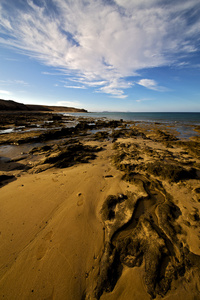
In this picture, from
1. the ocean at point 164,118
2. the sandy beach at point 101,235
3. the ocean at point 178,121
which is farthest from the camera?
the ocean at point 164,118

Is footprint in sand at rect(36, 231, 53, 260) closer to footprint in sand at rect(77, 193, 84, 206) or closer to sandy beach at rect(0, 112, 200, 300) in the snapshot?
sandy beach at rect(0, 112, 200, 300)

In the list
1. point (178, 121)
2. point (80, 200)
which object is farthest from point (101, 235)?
point (178, 121)

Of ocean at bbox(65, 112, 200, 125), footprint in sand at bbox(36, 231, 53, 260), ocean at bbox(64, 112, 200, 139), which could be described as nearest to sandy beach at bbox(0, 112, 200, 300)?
footprint in sand at bbox(36, 231, 53, 260)

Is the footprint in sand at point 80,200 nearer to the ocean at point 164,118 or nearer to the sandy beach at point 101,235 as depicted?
the sandy beach at point 101,235

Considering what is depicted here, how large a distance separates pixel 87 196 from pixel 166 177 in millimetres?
3358

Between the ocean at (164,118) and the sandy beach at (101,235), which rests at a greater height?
the ocean at (164,118)

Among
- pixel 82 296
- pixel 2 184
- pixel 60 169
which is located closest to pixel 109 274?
pixel 82 296

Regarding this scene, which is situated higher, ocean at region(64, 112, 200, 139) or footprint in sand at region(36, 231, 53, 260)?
ocean at region(64, 112, 200, 139)

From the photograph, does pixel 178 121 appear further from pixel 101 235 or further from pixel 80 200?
pixel 101 235

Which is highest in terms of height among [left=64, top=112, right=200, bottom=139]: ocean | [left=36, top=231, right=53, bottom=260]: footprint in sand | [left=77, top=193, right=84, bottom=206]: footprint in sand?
[left=64, top=112, right=200, bottom=139]: ocean

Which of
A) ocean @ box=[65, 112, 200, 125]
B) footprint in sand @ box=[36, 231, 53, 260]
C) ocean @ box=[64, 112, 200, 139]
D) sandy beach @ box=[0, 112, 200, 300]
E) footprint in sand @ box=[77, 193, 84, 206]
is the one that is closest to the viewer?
sandy beach @ box=[0, 112, 200, 300]

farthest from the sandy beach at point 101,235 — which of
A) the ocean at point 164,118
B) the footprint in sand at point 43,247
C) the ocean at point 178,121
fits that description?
the ocean at point 164,118

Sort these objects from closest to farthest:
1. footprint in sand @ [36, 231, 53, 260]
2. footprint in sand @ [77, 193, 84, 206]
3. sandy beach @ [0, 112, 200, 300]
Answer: sandy beach @ [0, 112, 200, 300], footprint in sand @ [36, 231, 53, 260], footprint in sand @ [77, 193, 84, 206]

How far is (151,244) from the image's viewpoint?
237 centimetres
